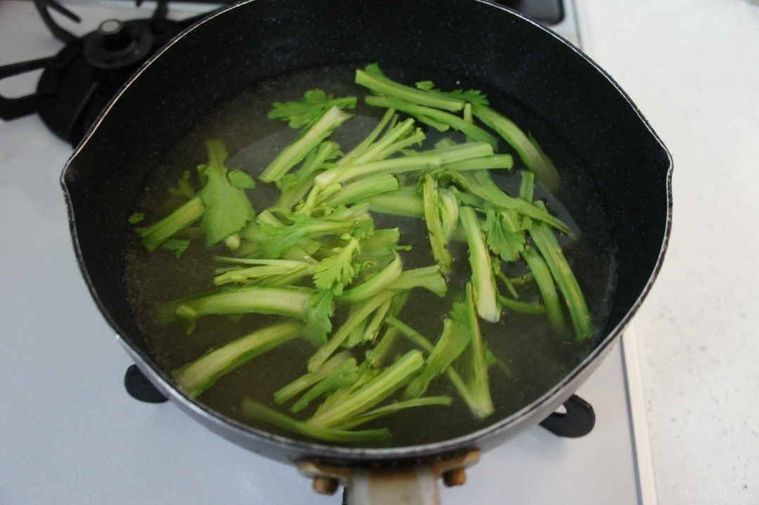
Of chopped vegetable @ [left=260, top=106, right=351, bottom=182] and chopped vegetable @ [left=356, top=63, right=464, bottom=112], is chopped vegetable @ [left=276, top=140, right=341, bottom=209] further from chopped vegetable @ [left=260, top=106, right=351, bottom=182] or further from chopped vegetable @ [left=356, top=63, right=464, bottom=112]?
chopped vegetable @ [left=356, top=63, right=464, bottom=112]

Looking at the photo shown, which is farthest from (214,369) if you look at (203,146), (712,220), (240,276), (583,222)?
(712,220)

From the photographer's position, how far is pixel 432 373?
0.80m

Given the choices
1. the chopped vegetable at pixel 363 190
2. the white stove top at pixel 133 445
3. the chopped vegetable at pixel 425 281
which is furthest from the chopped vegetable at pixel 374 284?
the white stove top at pixel 133 445

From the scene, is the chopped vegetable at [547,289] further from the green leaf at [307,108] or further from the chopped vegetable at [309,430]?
the green leaf at [307,108]

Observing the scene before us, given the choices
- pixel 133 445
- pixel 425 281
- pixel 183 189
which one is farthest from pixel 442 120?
pixel 133 445

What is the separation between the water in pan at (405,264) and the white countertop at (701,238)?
0.15m

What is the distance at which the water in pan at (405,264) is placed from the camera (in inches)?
31.2

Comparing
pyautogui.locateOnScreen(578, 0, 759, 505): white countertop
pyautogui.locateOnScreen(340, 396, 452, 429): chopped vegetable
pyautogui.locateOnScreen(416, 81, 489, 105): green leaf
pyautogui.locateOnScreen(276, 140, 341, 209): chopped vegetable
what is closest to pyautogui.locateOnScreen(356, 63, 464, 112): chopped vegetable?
pyautogui.locateOnScreen(416, 81, 489, 105): green leaf

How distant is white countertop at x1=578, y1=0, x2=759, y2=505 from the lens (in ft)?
2.82

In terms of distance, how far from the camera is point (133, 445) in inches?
33.0

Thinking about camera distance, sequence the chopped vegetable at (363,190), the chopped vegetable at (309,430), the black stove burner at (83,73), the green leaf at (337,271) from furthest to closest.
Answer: the black stove burner at (83,73) → the chopped vegetable at (363,190) → the green leaf at (337,271) → the chopped vegetable at (309,430)

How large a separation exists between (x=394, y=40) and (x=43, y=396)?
0.70 meters

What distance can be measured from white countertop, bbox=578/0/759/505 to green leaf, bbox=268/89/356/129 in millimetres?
465

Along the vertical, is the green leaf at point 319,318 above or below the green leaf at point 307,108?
below
